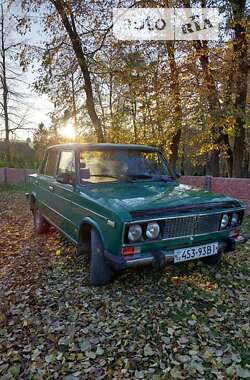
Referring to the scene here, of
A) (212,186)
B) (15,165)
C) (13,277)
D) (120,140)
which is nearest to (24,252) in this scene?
(13,277)

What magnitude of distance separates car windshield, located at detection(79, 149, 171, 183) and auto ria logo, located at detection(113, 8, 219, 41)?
6467 mm

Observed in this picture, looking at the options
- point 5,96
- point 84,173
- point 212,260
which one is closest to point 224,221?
point 212,260

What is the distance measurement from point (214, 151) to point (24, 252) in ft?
34.6

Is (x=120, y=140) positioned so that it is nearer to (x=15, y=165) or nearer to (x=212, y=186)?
(x=212, y=186)

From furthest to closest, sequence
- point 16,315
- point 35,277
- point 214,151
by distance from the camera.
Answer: point 214,151, point 35,277, point 16,315

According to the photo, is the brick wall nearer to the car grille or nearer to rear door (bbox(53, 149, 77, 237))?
the car grille

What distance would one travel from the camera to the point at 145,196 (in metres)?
3.89

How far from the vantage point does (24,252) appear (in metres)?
5.59

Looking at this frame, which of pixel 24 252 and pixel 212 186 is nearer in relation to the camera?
pixel 24 252

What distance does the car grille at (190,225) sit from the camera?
3588mm

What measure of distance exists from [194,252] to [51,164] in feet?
11.3

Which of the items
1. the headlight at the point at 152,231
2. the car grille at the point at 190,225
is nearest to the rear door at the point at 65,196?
the headlight at the point at 152,231

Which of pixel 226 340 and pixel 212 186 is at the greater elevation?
pixel 212 186

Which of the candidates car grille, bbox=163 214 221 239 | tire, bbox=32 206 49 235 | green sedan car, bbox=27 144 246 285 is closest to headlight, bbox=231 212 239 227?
green sedan car, bbox=27 144 246 285
